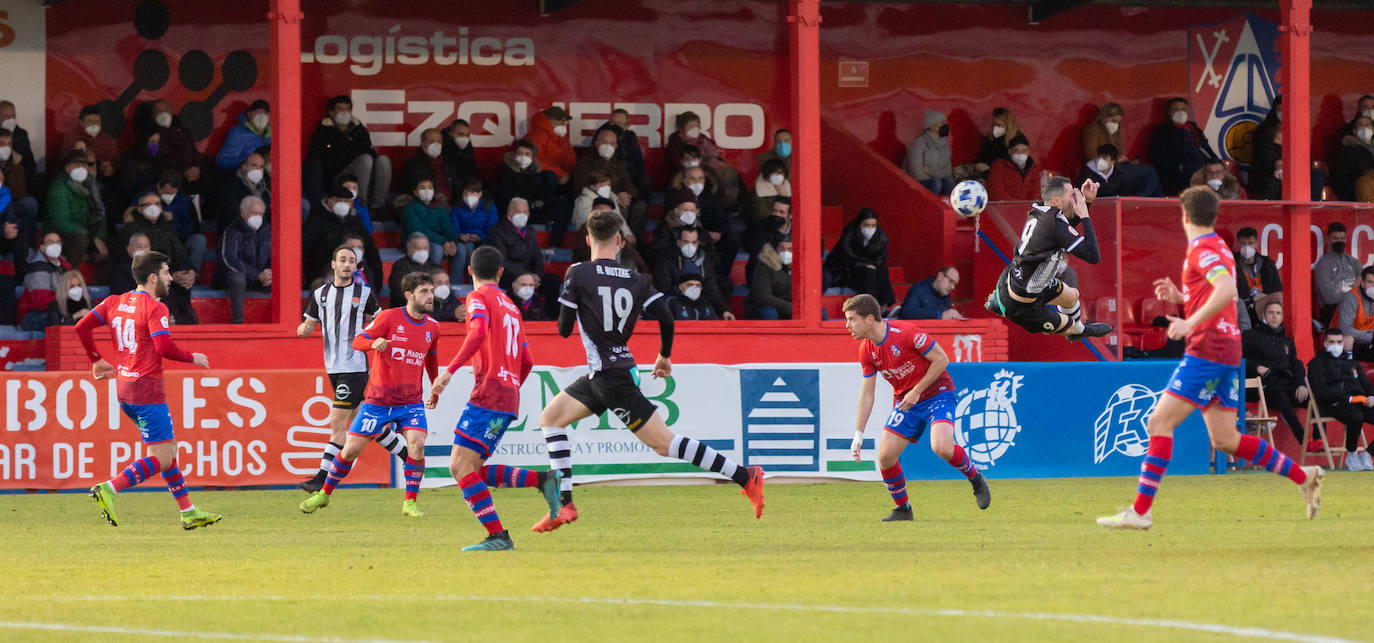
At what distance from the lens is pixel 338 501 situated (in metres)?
15.6

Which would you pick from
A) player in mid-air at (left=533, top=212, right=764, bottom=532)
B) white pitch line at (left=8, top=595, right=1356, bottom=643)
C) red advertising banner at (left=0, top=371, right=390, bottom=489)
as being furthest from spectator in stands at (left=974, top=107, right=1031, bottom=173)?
white pitch line at (left=8, top=595, right=1356, bottom=643)

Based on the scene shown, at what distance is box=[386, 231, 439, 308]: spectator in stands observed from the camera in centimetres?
1981

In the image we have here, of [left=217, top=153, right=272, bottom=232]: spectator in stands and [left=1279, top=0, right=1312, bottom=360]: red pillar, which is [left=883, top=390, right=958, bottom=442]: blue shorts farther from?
[left=1279, top=0, right=1312, bottom=360]: red pillar

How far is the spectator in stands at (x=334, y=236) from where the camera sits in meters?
19.8

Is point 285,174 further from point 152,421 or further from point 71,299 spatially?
point 152,421

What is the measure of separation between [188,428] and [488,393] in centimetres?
719

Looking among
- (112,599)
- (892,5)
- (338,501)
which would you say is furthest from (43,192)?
(112,599)

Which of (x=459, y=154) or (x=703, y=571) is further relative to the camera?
(x=459, y=154)

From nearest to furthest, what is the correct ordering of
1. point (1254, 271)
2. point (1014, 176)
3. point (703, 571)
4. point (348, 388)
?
point (703, 571) → point (348, 388) → point (1254, 271) → point (1014, 176)

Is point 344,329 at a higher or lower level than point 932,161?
lower

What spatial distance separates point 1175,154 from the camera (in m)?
25.1

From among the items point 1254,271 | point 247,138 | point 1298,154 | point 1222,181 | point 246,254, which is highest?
point 247,138

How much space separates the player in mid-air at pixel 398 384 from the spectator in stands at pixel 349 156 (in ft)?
24.9

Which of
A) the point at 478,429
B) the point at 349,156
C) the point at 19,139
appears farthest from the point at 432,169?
the point at 478,429
